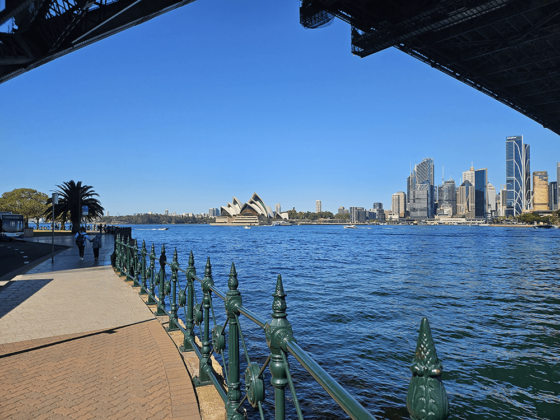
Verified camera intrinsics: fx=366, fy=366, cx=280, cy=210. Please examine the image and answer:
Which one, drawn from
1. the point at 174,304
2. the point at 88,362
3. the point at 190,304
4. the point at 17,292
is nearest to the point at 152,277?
the point at 174,304

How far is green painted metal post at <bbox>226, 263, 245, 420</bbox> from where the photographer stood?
9.47 ft

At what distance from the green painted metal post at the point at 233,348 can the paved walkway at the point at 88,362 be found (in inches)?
28.7

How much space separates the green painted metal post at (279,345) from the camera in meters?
1.97

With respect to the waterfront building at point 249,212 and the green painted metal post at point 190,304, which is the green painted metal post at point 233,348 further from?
the waterfront building at point 249,212

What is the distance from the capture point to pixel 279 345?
198cm

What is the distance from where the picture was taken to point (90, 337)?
5.85 meters

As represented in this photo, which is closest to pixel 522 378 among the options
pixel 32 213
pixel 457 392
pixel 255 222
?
pixel 457 392

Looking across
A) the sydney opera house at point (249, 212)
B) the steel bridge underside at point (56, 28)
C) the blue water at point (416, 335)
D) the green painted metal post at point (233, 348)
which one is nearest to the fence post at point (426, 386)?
the green painted metal post at point (233, 348)

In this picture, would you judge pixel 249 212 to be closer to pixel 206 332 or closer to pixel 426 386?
pixel 206 332

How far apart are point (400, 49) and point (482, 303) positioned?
66.0ft

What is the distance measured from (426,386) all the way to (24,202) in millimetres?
77862

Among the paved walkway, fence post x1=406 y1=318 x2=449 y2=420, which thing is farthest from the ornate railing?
the paved walkway

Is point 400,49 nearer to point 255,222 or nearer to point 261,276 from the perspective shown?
point 261,276

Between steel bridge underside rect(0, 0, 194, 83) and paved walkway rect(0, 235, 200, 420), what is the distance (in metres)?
6.60
